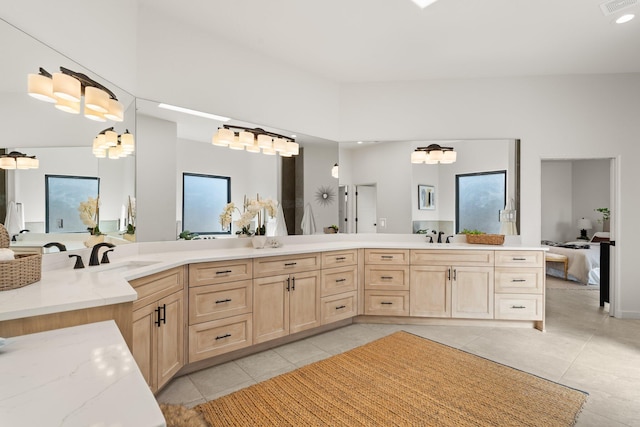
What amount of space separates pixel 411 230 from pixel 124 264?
121 inches

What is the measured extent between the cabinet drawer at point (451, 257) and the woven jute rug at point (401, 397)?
42.2 inches

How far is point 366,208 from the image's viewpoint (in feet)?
13.4

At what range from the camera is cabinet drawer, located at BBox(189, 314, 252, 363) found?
2.45 meters

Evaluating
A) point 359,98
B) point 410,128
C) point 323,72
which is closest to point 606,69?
point 410,128

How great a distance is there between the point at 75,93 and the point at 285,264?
1976 millimetres

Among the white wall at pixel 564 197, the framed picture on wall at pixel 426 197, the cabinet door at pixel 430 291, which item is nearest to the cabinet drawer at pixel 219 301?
the cabinet door at pixel 430 291

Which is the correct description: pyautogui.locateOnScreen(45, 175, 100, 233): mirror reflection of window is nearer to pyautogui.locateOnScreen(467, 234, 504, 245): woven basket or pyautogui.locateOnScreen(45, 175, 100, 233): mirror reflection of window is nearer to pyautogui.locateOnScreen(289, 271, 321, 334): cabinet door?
pyautogui.locateOnScreen(289, 271, 321, 334): cabinet door

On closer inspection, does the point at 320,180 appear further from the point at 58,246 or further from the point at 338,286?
the point at 58,246

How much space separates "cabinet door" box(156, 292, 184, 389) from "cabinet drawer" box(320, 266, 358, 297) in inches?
54.8

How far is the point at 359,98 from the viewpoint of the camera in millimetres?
4156

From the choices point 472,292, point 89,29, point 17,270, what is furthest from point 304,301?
point 89,29

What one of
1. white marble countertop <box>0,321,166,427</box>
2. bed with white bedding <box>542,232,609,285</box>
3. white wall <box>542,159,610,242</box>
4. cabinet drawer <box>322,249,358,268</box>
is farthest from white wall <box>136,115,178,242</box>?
white wall <box>542,159,610,242</box>

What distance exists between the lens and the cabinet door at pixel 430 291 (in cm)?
355

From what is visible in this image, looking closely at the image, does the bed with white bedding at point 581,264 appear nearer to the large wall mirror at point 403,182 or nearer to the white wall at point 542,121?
the white wall at point 542,121
